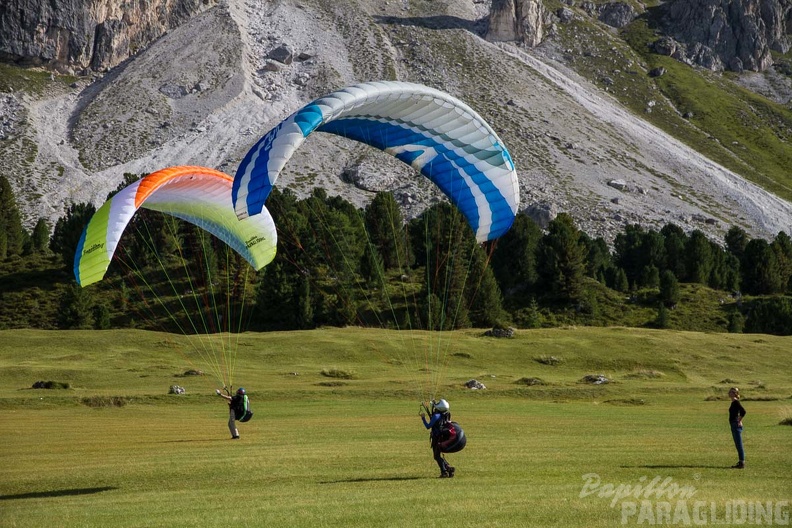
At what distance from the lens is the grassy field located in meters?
13.4

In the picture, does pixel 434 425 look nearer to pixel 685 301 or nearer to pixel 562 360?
pixel 562 360

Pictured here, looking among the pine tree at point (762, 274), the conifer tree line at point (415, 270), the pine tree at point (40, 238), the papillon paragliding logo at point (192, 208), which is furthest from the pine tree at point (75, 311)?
the pine tree at point (762, 274)

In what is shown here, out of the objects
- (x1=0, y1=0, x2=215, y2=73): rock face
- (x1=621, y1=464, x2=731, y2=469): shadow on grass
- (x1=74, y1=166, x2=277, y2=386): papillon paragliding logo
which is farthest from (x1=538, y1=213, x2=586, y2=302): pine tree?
(x1=0, y1=0, x2=215, y2=73): rock face

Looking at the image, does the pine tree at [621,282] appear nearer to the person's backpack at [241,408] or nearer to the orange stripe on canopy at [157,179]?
the orange stripe on canopy at [157,179]

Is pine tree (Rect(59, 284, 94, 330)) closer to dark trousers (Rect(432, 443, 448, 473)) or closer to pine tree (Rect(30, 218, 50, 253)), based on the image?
pine tree (Rect(30, 218, 50, 253))

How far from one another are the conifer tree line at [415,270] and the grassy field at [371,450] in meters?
22.6

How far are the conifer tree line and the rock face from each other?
89.5m

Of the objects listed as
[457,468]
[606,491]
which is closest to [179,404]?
[457,468]

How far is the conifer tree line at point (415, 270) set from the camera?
76.1 meters

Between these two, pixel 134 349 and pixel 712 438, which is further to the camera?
pixel 134 349

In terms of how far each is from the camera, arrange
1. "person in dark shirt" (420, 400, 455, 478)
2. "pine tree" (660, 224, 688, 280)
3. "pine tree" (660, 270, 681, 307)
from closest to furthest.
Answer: "person in dark shirt" (420, 400, 455, 478)
"pine tree" (660, 270, 681, 307)
"pine tree" (660, 224, 688, 280)

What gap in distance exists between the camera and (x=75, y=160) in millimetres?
153625

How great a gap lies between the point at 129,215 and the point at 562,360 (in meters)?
39.4

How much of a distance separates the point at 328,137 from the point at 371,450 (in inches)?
5704
